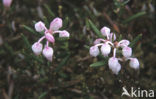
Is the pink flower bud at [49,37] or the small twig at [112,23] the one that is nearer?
the pink flower bud at [49,37]

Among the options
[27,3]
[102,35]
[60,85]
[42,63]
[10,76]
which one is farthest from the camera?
[27,3]

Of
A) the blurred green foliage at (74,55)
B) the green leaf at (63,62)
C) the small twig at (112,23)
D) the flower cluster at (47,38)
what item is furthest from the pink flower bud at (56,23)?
the small twig at (112,23)

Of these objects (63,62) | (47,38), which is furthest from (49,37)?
(63,62)

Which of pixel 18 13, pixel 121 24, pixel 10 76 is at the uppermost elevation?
pixel 18 13

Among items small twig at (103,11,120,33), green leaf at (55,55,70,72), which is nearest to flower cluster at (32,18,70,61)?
green leaf at (55,55,70,72)

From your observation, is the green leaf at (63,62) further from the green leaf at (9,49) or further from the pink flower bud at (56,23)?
the green leaf at (9,49)

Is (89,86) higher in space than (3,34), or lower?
lower

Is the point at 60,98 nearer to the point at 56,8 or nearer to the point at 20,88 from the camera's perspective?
the point at 20,88

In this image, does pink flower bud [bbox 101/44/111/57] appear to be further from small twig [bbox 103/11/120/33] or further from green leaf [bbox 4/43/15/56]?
green leaf [bbox 4/43/15/56]

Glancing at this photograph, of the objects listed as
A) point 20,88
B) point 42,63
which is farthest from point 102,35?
point 20,88

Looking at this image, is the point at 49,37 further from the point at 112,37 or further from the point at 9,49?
the point at 9,49

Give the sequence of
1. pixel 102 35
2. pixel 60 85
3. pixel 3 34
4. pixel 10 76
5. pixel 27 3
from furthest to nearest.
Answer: pixel 27 3 → pixel 3 34 → pixel 10 76 → pixel 60 85 → pixel 102 35
